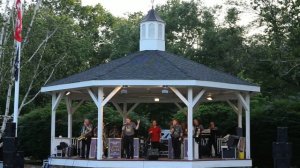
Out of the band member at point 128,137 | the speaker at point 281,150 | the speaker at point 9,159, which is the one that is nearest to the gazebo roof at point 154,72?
the band member at point 128,137

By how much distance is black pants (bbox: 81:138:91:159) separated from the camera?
69.2 feet

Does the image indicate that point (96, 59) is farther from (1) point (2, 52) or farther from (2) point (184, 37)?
(1) point (2, 52)

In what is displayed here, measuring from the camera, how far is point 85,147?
69.7 ft

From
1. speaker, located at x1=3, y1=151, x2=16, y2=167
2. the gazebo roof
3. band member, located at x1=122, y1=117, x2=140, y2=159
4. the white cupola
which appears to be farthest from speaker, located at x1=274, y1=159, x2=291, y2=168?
the white cupola

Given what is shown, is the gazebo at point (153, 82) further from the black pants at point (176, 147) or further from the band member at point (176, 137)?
the black pants at point (176, 147)

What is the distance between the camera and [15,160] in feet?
54.0

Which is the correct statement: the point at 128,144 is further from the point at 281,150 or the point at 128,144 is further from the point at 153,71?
the point at 281,150

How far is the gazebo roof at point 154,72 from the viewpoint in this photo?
19781 mm

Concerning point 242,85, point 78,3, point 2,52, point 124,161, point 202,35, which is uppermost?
point 78,3

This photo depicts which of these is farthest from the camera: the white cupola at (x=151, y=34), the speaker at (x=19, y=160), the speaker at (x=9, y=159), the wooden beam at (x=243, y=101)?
the white cupola at (x=151, y=34)

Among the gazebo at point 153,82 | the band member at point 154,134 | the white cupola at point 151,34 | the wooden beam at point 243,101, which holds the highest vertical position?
the white cupola at point 151,34

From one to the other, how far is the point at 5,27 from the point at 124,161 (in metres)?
10.4

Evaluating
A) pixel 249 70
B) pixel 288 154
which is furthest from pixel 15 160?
pixel 249 70

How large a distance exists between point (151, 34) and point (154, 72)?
13.2 feet
